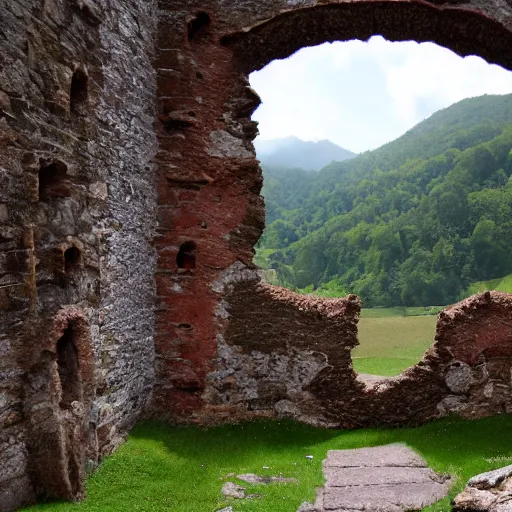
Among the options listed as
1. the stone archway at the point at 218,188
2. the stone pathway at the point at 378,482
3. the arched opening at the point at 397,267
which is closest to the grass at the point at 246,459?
the stone pathway at the point at 378,482

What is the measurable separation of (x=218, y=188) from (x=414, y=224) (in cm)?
3346

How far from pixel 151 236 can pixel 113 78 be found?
194 cm

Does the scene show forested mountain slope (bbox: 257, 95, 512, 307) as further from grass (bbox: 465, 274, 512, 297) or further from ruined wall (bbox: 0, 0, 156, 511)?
ruined wall (bbox: 0, 0, 156, 511)

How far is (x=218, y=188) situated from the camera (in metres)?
6.72

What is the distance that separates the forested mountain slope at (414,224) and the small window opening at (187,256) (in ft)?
75.4

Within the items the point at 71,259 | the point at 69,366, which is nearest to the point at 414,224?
the point at 71,259

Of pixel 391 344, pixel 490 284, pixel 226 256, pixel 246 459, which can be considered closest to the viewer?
pixel 246 459

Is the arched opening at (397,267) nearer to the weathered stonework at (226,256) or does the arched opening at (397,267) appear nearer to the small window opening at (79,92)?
the weathered stonework at (226,256)

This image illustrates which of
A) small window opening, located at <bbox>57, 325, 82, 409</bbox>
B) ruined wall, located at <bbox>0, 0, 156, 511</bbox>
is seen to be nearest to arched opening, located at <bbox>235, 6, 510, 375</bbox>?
ruined wall, located at <bbox>0, 0, 156, 511</bbox>

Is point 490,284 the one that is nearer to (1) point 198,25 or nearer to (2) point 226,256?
(2) point 226,256

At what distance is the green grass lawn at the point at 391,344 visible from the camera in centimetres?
1323

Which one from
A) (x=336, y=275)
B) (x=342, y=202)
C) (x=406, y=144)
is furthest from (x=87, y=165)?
(x=406, y=144)

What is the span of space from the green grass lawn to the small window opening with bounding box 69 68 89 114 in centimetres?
921

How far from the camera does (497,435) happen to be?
597 centimetres
